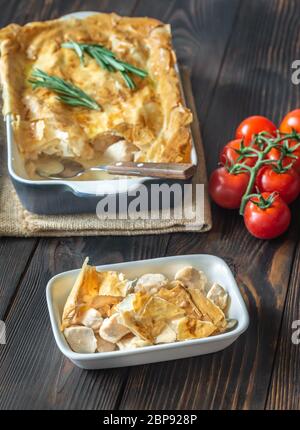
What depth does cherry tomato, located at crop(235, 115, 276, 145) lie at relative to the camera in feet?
6.51

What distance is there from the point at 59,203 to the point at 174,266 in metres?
0.35

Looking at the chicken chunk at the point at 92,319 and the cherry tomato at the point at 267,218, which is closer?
the chicken chunk at the point at 92,319

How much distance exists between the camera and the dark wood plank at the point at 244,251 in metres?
1.53

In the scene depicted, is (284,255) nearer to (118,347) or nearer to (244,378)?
(244,378)

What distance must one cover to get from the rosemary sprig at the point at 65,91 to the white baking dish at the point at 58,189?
0.53 ft

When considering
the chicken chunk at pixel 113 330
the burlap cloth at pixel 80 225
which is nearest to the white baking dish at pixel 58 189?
the burlap cloth at pixel 80 225

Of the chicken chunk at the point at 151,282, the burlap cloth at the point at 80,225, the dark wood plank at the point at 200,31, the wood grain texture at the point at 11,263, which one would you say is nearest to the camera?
the chicken chunk at the point at 151,282

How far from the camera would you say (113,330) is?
149cm

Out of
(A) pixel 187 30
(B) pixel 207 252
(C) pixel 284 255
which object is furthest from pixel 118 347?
(A) pixel 187 30

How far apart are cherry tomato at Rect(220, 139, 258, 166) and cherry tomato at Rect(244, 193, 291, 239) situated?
122mm

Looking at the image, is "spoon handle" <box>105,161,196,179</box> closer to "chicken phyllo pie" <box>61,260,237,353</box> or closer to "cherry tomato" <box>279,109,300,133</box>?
"chicken phyllo pie" <box>61,260,237,353</box>

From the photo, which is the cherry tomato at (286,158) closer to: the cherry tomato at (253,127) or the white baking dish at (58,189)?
the cherry tomato at (253,127)

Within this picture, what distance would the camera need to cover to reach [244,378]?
1.56 m

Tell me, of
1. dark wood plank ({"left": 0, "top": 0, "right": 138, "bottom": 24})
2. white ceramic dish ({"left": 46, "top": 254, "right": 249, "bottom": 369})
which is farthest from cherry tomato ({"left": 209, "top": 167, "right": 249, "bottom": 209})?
dark wood plank ({"left": 0, "top": 0, "right": 138, "bottom": 24})
